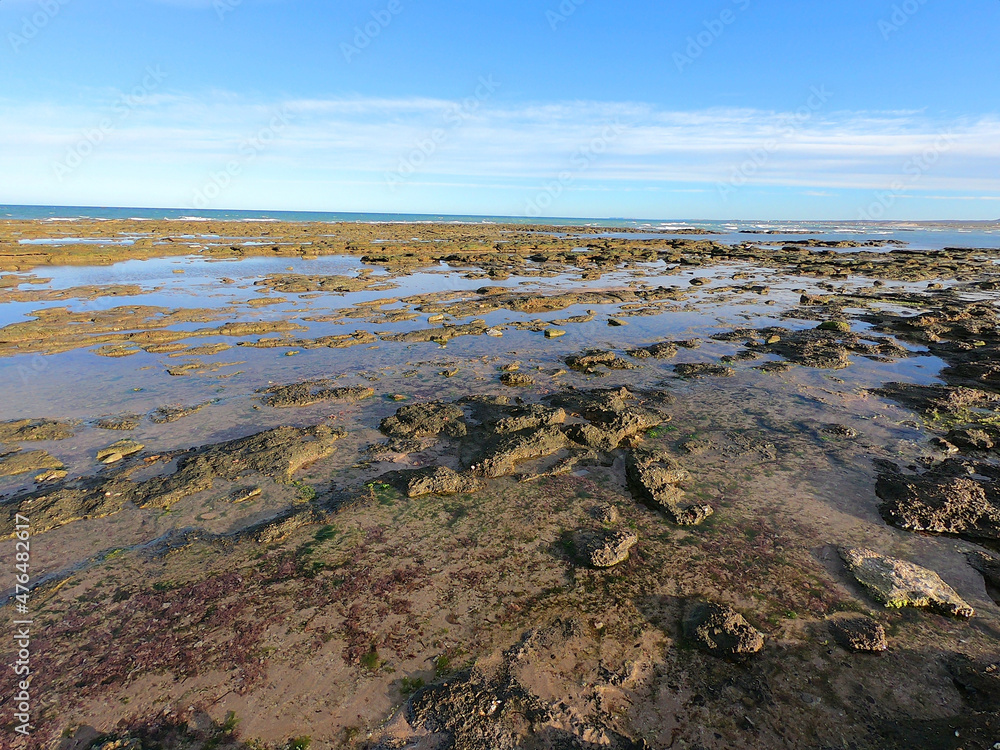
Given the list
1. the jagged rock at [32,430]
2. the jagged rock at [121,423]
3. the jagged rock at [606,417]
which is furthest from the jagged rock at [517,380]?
the jagged rock at [32,430]

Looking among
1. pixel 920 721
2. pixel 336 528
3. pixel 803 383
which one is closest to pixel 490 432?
pixel 336 528

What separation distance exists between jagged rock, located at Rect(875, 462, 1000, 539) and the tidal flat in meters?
0.04

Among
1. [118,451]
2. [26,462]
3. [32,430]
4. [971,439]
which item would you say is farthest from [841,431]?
[32,430]

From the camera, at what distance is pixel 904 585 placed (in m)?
4.64

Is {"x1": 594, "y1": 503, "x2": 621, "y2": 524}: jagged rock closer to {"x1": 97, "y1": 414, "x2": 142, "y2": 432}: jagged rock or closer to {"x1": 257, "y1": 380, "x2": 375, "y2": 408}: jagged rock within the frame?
{"x1": 257, "y1": 380, "x2": 375, "y2": 408}: jagged rock

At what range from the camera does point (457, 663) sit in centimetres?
398

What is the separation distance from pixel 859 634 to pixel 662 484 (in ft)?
8.81

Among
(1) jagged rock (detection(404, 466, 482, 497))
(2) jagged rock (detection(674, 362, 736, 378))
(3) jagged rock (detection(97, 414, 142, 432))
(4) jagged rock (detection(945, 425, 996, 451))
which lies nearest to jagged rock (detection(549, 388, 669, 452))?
(1) jagged rock (detection(404, 466, 482, 497))

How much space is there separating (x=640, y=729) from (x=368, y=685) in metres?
2.13

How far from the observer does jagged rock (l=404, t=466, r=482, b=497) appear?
6477 mm

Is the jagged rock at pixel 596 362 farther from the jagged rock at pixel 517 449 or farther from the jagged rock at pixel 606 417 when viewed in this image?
the jagged rock at pixel 517 449

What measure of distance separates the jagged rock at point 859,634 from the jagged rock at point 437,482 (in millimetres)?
4204

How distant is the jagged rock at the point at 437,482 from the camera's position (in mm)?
6477

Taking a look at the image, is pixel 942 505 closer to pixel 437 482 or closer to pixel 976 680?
pixel 976 680
